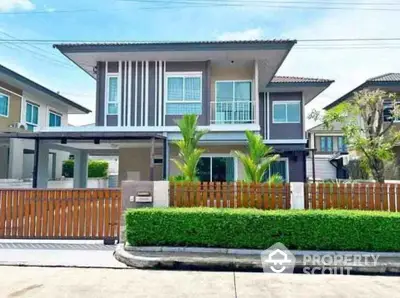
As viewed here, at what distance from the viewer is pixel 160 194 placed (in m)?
7.77

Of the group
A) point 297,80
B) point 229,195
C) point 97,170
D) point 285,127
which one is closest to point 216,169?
point 285,127

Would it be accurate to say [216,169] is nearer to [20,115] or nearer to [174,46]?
[174,46]

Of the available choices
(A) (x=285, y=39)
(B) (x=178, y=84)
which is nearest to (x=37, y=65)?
(B) (x=178, y=84)

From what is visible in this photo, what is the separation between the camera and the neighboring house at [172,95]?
13.5 m

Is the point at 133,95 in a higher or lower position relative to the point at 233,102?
higher

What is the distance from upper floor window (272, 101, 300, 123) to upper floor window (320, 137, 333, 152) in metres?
16.3

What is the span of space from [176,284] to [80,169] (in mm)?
14870

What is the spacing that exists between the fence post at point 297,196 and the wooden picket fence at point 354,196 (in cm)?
16

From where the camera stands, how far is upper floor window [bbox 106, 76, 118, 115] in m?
14.8

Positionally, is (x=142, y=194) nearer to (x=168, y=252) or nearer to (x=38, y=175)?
(x=168, y=252)

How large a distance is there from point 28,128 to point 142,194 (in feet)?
50.7

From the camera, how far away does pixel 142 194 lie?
25.5 ft

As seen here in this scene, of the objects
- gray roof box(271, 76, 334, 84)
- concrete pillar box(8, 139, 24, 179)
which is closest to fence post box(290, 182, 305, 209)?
gray roof box(271, 76, 334, 84)

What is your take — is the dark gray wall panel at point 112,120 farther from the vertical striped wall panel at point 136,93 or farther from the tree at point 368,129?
the tree at point 368,129
